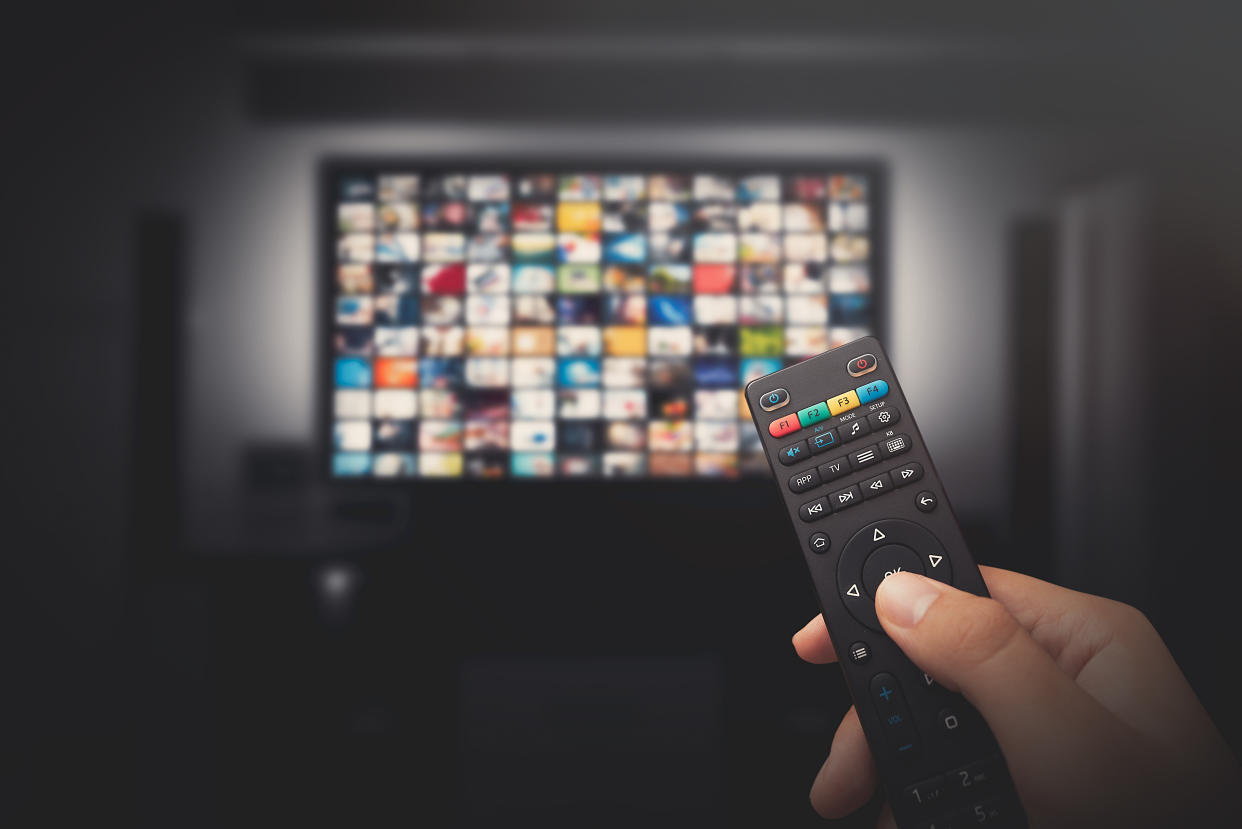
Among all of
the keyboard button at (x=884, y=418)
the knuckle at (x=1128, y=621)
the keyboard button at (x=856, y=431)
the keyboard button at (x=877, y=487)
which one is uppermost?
the keyboard button at (x=884, y=418)

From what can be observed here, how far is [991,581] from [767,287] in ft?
1.54

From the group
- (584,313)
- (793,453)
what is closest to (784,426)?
(793,453)

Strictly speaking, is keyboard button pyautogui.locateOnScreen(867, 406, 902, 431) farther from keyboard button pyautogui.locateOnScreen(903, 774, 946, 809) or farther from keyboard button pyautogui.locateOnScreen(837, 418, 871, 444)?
keyboard button pyautogui.locateOnScreen(903, 774, 946, 809)

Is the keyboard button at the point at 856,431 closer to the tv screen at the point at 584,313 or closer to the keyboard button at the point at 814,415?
the keyboard button at the point at 814,415

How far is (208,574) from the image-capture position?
0.77 meters

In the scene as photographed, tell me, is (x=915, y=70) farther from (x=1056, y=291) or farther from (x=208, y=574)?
(x=208, y=574)

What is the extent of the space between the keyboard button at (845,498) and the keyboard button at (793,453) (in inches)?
1.0

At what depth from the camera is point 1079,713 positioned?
25 centimetres

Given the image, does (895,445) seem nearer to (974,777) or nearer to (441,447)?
(974,777)

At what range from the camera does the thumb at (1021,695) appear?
24 cm

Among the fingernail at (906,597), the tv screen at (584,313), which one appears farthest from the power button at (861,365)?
the tv screen at (584,313)

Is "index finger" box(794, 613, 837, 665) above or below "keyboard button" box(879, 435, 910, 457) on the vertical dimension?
below

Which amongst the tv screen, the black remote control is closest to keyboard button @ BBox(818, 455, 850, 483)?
the black remote control

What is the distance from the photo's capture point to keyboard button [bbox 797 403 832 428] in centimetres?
33
